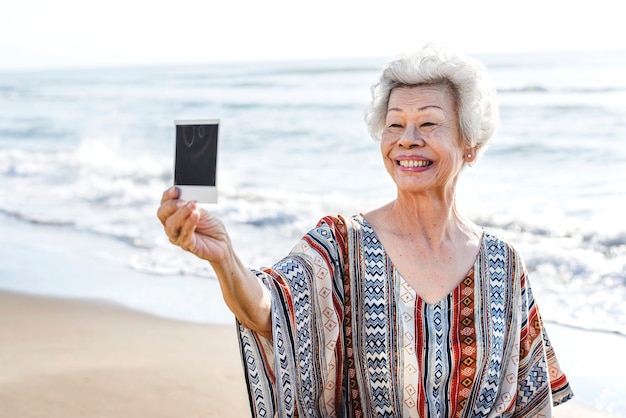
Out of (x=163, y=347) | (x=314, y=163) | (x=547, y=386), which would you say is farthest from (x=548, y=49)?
(x=547, y=386)

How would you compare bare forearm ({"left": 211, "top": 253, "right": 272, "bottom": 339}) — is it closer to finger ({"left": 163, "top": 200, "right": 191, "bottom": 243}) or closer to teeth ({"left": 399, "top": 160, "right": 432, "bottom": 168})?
finger ({"left": 163, "top": 200, "right": 191, "bottom": 243})

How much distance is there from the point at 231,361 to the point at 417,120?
8.22 ft

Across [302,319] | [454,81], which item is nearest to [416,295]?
[302,319]

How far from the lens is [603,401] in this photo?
4.41m

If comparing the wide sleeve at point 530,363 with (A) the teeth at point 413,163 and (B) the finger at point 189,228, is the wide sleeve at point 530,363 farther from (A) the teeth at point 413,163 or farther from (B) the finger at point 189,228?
(B) the finger at point 189,228

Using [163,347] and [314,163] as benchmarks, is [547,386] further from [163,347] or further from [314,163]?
[314,163]

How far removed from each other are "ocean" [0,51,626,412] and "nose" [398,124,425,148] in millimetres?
2556

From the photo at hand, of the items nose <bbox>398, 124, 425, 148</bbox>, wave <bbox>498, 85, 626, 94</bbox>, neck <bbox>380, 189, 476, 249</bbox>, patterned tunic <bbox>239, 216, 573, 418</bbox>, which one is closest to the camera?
patterned tunic <bbox>239, 216, 573, 418</bbox>

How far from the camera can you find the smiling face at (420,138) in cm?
284

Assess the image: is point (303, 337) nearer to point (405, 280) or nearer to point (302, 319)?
point (302, 319)

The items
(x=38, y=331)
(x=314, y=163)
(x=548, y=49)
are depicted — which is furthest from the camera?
(x=548, y=49)

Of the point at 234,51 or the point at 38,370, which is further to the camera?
the point at 234,51

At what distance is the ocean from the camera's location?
672 cm

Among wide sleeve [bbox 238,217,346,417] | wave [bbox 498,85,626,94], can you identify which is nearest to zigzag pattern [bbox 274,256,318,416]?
wide sleeve [bbox 238,217,346,417]
